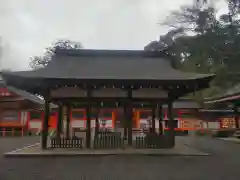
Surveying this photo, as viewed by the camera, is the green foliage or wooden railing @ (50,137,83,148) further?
the green foliage

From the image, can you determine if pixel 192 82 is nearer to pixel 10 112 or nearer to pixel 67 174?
pixel 67 174

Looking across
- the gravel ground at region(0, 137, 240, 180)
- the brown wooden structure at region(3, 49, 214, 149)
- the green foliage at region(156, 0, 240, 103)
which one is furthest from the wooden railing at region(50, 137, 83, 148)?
the green foliage at region(156, 0, 240, 103)

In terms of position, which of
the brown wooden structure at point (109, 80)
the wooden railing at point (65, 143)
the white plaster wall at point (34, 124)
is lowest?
the wooden railing at point (65, 143)

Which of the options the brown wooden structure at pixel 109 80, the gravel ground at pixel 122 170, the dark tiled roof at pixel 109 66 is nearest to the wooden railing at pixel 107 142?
the brown wooden structure at pixel 109 80

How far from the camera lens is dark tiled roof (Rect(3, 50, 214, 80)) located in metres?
12.9

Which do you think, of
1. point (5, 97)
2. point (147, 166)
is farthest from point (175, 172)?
point (5, 97)

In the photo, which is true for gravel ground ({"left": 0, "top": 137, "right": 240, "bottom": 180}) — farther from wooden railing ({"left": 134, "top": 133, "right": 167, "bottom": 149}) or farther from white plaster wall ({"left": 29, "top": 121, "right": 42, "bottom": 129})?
white plaster wall ({"left": 29, "top": 121, "right": 42, "bottom": 129})

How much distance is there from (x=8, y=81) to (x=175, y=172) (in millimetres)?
8095

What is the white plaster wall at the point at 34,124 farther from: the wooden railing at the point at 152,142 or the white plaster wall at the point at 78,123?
the wooden railing at the point at 152,142

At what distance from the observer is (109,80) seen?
12.4 metres

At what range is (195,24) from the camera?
34312mm

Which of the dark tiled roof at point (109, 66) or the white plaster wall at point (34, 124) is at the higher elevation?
the dark tiled roof at point (109, 66)

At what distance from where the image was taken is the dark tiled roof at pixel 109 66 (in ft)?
42.4

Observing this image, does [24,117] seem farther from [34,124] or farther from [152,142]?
[152,142]
